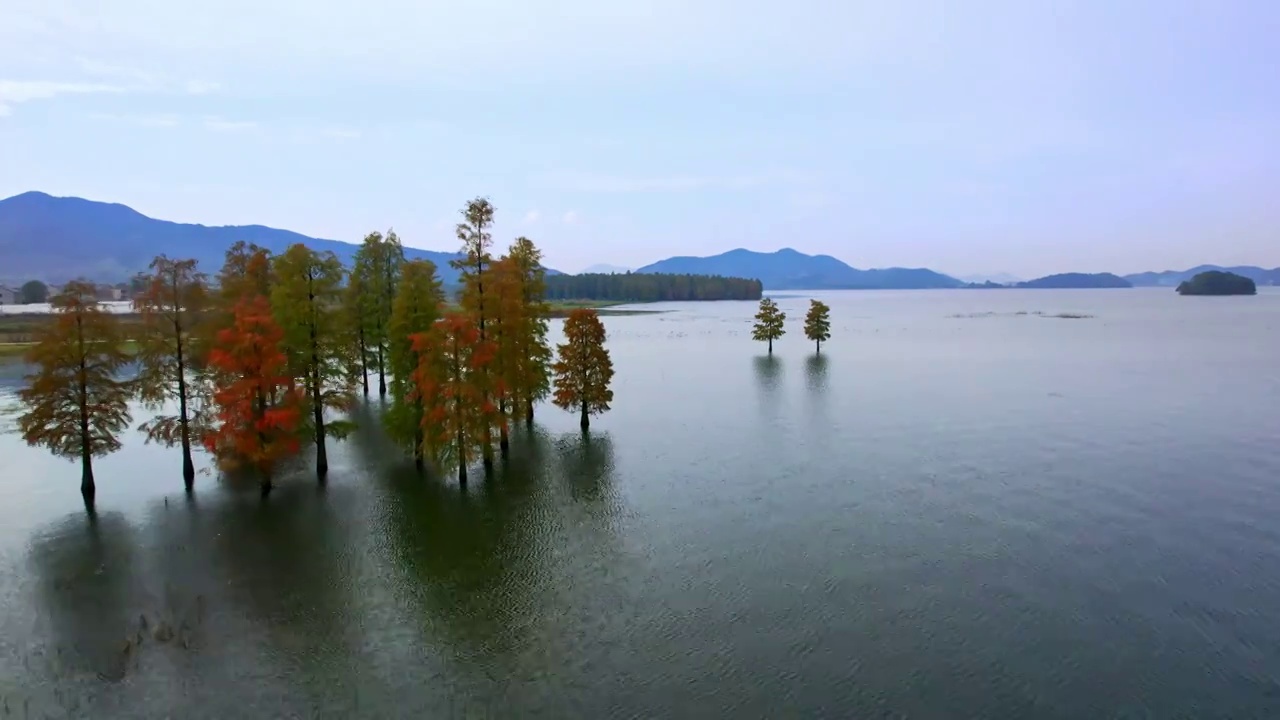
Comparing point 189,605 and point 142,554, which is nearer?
point 189,605

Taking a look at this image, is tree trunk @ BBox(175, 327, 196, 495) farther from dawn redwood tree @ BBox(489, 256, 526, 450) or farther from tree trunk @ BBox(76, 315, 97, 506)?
dawn redwood tree @ BBox(489, 256, 526, 450)

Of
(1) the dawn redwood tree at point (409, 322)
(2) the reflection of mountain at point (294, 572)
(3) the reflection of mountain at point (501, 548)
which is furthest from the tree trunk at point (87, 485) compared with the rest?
(1) the dawn redwood tree at point (409, 322)

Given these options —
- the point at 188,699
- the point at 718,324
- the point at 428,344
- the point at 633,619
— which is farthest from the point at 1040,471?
the point at 718,324

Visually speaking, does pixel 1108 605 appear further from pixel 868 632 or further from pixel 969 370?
pixel 969 370

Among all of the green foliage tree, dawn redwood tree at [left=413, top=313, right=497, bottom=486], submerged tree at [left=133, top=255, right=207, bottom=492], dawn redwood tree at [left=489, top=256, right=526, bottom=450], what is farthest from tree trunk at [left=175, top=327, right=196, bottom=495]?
the green foliage tree

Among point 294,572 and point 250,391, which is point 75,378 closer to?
point 250,391

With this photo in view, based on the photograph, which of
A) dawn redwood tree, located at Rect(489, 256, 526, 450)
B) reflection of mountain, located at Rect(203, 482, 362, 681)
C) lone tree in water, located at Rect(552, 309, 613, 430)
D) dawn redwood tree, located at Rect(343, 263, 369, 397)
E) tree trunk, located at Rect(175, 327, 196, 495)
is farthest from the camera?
dawn redwood tree, located at Rect(343, 263, 369, 397)
